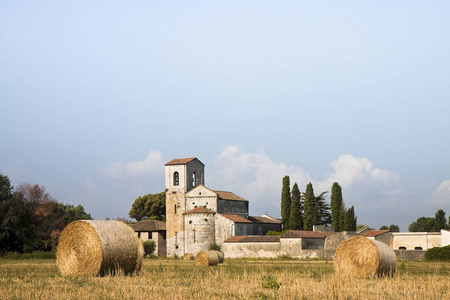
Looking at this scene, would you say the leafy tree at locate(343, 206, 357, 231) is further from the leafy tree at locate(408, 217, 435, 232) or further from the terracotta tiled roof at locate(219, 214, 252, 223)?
the leafy tree at locate(408, 217, 435, 232)

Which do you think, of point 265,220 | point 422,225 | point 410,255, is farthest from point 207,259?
point 422,225

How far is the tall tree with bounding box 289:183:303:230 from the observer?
258 ft

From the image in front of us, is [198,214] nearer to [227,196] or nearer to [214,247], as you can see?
[214,247]

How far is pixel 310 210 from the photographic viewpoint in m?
79.8

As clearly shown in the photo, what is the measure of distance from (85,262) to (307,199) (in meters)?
60.6

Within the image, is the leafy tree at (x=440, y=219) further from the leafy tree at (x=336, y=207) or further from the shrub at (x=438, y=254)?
the shrub at (x=438, y=254)

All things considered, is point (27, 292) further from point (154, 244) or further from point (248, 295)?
point (154, 244)

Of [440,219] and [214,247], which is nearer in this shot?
[214,247]

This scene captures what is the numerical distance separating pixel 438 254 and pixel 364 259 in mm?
26104

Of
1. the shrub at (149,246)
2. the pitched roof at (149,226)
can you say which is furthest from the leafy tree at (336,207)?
the shrub at (149,246)

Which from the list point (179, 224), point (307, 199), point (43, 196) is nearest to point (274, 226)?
point (307, 199)

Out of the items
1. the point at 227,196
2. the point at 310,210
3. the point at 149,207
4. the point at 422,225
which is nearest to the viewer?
the point at 227,196

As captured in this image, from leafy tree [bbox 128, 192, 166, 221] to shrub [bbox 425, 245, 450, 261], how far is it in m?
62.1

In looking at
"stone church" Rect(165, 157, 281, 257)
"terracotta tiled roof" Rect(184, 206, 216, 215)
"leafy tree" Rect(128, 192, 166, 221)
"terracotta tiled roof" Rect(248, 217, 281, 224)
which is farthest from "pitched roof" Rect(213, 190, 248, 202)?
"leafy tree" Rect(128, 192, 166, 221)
